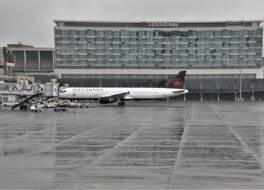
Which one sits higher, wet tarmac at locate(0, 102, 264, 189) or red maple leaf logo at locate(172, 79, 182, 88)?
red maple leaf logo at locate(172, 79, 182, 88)

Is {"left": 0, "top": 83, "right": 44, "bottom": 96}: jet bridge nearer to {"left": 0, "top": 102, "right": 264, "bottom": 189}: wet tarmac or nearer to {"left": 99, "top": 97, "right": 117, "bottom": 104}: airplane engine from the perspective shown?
{"left": 99, "top": 97, "right": 117, "bottom": 104}: airplane engine

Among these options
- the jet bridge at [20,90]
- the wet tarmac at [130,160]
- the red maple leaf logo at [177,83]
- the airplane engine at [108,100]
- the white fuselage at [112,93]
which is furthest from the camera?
the red maple leaf logo at [177,83]

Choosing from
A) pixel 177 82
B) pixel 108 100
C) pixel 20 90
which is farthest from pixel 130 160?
pixel 177 82

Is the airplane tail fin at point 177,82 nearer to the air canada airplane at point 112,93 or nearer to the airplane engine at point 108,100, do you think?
the air canada airplane at point 112,93

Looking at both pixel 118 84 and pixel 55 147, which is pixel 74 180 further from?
pixel 118 84

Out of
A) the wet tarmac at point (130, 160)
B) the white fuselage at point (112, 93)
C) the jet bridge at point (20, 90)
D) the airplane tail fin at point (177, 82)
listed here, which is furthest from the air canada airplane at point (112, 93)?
the wet tarmac at point (130, 160)

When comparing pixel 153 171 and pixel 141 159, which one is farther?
pixel 141 159

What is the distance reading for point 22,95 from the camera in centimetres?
7288

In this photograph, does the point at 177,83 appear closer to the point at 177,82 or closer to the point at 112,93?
the point at 177,82

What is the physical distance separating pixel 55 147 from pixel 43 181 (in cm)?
918

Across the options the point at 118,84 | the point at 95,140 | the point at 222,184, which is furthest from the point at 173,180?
the point at 118,84

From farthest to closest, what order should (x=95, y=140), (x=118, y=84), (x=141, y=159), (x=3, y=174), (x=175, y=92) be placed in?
(x=118, y=84) → (x=175, y=92) → (x=95, y=140) → (x=141, y=159) → (x=3, y=174)

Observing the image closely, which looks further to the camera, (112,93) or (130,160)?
(112,93)

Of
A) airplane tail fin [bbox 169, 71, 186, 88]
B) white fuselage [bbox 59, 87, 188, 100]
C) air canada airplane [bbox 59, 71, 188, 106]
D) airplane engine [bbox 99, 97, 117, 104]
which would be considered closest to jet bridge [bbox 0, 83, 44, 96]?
air canada airplane [bbox 59, 71, 188, 106]
